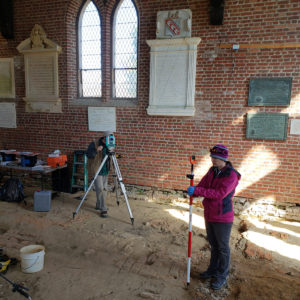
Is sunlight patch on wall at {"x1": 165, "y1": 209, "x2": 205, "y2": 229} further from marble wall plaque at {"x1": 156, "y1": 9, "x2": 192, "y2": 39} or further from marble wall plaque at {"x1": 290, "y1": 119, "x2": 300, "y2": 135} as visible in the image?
marble wall plaque at {"x1": 156, "y1": 9, "x2": 192, "y2": 39}

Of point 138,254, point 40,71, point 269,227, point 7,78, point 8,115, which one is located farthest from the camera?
point 8,115

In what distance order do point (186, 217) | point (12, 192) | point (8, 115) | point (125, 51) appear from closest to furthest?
point (186, 217), point (12, 192), point (125, 51), point (8, 115)

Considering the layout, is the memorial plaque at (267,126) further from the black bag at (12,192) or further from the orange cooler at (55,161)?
the black bag at (12,192)

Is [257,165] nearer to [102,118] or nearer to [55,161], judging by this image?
[102,118]

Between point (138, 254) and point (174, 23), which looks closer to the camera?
point (138, 254)

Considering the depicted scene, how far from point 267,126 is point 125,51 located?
3.85m

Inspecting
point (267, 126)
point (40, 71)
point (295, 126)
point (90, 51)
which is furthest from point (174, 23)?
point (40, 71)

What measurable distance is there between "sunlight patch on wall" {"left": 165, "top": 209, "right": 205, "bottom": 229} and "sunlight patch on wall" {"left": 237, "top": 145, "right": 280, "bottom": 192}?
122 cm

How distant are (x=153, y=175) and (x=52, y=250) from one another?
9.80ft

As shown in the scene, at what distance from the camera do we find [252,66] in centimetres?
541

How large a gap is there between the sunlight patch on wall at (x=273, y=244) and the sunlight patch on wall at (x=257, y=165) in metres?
1.22

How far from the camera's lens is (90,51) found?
22.4ft

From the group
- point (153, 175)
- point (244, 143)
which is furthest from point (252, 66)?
point (153, 175)

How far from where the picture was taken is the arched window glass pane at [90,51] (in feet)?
21.9
